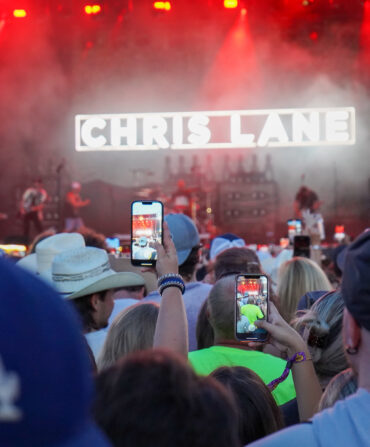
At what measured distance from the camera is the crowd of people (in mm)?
538

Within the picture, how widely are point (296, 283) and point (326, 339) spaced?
1893 millimetres

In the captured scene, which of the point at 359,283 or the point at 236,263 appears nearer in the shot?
the point at 359,283

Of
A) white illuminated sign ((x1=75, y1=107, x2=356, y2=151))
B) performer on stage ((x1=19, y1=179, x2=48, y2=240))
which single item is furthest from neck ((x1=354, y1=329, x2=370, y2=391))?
performer on stage ((x1=19, y1=179, x2=48, y2=240))

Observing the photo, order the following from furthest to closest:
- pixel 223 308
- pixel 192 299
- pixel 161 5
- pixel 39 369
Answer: pixel 161 5, pixel 192 299, pixel 223 308, pixel 39 369

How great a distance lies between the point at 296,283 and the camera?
140 inches

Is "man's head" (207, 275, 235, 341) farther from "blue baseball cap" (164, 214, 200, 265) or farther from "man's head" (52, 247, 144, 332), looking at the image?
"blue baseball cap" (164, 214, 200, 265)

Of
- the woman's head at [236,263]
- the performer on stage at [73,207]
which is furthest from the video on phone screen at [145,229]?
the performer on stage at [73,207]

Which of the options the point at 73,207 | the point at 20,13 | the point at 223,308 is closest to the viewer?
the point at 223,308

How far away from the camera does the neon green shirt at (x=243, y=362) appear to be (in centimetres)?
208

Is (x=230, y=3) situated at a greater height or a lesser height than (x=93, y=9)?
lesser

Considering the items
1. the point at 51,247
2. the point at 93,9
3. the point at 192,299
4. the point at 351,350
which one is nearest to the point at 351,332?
the point at 351,350

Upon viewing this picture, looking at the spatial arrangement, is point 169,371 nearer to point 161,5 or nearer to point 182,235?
point 182,235

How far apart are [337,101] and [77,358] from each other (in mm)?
15099

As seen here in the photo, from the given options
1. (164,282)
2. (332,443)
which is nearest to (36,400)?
(332,443)
